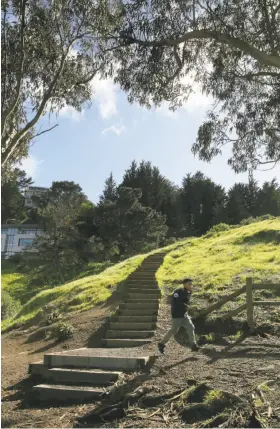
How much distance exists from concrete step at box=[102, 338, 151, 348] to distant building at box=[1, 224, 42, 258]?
56.4m

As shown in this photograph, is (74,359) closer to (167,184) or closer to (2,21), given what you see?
(2,21)

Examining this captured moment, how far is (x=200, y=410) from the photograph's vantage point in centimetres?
612

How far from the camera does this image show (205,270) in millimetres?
18297

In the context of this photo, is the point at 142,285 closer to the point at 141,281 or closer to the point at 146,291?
the point at 141,281

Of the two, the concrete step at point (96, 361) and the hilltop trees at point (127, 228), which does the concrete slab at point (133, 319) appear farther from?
the hilltop trees at point (127, 228)

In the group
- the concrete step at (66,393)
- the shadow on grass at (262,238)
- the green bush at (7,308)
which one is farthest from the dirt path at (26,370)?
the shadow on grass at (262,238)

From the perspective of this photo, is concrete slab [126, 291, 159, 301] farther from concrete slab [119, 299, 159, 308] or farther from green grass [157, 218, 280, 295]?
green grass [157, 218, 280, 295]

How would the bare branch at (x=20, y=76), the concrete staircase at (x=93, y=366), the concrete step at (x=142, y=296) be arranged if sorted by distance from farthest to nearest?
1. the concrete step at (x=142, y=296)
2. the concrete staircase at (x=93, y=366)
3. the bare branch at (x=20, y=76)

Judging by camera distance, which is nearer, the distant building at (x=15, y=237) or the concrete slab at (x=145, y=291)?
the concrete slab at (x=145, y=291)

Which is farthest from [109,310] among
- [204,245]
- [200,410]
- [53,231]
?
[53,231]

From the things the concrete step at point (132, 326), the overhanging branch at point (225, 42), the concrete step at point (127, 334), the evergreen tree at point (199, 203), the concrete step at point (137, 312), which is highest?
the evergreen tree at point (199, 203)

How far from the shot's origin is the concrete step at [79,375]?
7879 mm

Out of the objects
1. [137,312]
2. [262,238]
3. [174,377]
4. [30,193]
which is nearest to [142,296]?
[137,312]

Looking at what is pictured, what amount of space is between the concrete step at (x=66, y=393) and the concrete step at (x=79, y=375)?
0.95 feet
